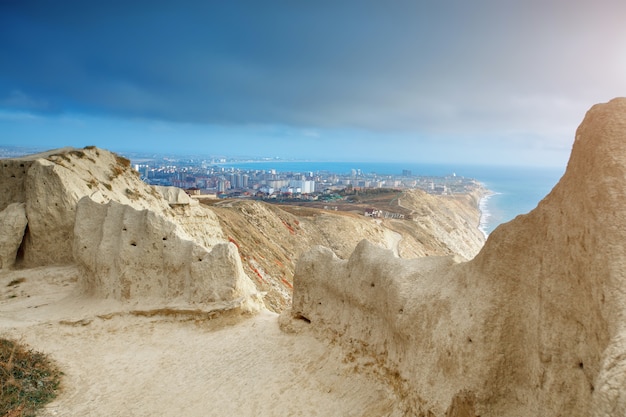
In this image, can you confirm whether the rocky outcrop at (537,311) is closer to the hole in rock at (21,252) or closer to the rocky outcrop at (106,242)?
the rocky outcrop at (106,242)

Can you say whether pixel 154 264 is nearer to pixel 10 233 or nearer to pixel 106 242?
pixel 106 242

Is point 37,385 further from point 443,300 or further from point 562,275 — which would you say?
point 562,275

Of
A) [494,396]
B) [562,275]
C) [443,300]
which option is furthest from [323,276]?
[562,275]

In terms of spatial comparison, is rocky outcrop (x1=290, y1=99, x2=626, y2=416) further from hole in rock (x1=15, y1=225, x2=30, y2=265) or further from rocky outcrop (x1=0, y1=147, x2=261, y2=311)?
hole in rock (x1=15, y1=225, x2=30, y2=265)

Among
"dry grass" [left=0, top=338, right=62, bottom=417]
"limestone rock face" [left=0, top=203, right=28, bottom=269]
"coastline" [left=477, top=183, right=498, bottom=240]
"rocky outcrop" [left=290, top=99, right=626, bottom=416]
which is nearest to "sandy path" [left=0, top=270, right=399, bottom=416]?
"dry grass" [left=0, top=338, right=62, bottom=417]

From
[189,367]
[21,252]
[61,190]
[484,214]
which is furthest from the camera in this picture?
[484,214]

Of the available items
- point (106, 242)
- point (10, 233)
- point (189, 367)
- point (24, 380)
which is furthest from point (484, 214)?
point (24, 380)
